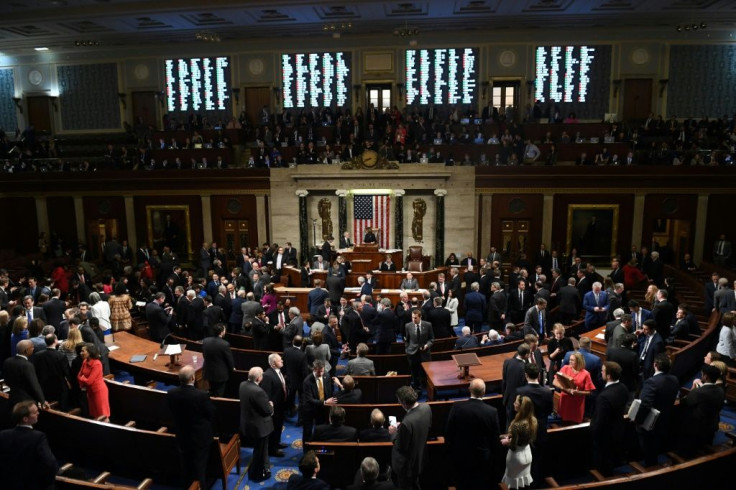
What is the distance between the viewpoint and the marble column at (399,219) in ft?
60.1

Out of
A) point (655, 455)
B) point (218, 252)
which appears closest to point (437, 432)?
point (655, 455)

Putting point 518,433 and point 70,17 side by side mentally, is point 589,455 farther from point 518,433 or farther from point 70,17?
point 70,17

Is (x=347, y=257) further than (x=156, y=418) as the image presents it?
Yes

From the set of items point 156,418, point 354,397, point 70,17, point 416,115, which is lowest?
point 156,418

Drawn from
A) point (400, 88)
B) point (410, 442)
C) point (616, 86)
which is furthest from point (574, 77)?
point (410, 442)

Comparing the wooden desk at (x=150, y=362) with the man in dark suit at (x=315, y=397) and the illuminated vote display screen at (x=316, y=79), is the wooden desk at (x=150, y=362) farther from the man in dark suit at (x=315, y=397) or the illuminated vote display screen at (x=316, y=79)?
the illuminated vote display screen at (x=316, y=79)

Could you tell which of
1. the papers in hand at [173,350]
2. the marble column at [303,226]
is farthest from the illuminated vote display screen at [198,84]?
the papers in hand at [173,350]

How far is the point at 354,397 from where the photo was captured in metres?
6.59

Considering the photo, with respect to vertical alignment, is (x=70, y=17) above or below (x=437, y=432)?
above

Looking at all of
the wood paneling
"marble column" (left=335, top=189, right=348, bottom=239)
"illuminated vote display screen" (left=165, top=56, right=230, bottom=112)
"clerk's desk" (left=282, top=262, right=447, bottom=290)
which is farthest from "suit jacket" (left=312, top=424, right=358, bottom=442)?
"illuminated vote display screen" (left=165, top=56, right=230, bottom=112)

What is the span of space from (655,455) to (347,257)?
1089cm

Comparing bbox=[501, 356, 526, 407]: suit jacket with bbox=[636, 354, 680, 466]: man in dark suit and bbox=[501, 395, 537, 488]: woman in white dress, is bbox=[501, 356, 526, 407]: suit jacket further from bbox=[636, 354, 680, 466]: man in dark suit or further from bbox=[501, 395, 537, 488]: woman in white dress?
bbox=[636, 354, 680, 466]: man in dark suit

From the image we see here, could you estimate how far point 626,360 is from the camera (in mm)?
6867

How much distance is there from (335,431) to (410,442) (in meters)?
0.94
